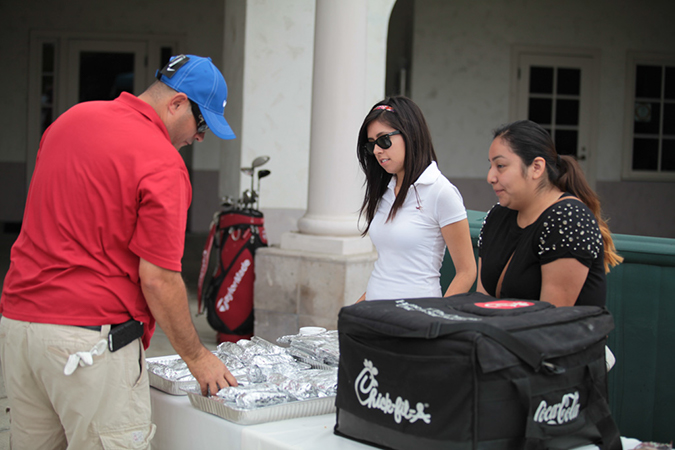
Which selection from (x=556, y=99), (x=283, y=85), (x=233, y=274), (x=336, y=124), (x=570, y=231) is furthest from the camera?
(x=556, y=99)

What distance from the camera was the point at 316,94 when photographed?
442 centimetres

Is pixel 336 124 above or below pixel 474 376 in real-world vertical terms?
above

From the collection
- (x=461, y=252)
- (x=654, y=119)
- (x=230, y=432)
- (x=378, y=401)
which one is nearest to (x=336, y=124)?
(x=461, y=252)

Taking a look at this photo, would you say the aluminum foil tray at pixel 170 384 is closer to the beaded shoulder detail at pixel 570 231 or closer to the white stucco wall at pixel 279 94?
the beaded shoulder detail at pixel 570 231

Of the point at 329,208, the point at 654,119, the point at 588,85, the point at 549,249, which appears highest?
the point at 588,85

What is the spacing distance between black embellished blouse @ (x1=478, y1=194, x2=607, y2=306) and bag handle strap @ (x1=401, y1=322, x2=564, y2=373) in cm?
46

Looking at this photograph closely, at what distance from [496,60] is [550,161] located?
8.60 m

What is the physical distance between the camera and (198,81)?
5.33 feet

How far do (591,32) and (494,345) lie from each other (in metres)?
9.99

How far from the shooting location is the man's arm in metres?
1.51

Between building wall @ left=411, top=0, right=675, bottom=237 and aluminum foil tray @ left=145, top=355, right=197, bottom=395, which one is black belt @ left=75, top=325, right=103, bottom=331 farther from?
building wall @ left=411, top=0, right=675, bottom=237

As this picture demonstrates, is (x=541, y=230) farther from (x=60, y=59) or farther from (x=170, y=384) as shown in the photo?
(x=60, y=59)

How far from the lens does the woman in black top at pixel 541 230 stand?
1589 millimetres

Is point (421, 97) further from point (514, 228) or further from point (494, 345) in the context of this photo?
point (494, 345)
